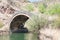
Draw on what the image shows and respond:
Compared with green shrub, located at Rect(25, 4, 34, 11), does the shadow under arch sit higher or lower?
lower

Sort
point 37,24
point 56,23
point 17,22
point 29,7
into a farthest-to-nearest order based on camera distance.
→ point 29,7, point 17,22, point 37,24, point 56,23

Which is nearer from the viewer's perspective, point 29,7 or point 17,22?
point 17,22

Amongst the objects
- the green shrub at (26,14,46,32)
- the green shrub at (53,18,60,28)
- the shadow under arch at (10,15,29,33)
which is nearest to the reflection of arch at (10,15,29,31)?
the shadow under arch at (10,15,29,33)

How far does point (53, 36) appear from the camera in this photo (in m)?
19.9

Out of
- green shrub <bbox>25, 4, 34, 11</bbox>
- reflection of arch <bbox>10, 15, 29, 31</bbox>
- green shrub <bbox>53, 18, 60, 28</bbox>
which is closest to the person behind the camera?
green shrub <bbox>53, 18, 60, 28</bbox>

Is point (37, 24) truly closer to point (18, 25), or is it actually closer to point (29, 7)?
point (18, 25)

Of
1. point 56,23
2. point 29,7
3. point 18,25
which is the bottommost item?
point 56,23

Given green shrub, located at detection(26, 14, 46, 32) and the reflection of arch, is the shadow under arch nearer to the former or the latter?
the reflection of arch

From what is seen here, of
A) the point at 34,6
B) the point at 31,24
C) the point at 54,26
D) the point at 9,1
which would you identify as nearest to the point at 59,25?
the point at 54,26

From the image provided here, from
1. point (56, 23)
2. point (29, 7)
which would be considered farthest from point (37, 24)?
point (29, 7)

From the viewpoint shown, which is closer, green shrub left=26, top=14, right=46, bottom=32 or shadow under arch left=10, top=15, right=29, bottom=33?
green shrub left=26, top=14, right=46, bottom=32

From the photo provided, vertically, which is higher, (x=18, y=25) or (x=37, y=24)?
(x=18, y=25)

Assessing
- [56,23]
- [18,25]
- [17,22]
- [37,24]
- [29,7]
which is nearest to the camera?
[56,23]

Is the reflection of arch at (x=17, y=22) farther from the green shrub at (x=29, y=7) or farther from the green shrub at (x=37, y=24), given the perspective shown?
the green shrub at (x=37, y=24)
